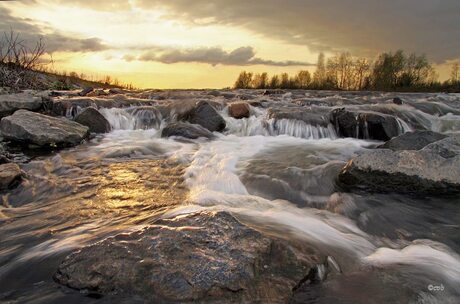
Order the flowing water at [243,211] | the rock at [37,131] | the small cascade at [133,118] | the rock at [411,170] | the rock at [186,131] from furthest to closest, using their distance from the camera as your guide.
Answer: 1. the small cascade at [133,118]
2. the rock at [186,131]
3. the rock at [37,131]
4. the rock at [411,170]
5. the flowing water at [243,211]

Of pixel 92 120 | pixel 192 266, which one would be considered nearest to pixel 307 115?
pixel 92 120

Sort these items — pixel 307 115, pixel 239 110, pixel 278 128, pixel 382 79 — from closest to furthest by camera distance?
pixel 278 128 < pixel 307 115 < pixel 239 110 < pixel 382 79

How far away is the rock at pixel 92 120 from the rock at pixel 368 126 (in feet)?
22.9

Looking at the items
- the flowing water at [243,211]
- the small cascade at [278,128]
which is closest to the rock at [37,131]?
the flowing water at [243,211]

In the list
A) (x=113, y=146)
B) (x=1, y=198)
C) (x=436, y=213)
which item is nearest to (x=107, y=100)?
(x=113, y=146)

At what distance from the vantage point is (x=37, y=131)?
330 inches

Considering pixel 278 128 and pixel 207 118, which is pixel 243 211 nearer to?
pixel 207 118

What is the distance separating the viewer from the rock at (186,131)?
33.2ft

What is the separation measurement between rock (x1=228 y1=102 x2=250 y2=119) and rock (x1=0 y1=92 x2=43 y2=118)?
20.7 feet

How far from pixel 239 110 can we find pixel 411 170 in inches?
305

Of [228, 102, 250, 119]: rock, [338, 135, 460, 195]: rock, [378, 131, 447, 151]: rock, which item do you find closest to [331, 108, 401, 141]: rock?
[378, 131, 447, 151]: rock

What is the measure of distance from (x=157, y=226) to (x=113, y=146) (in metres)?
6.09

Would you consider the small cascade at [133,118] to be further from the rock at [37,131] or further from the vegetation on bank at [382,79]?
the vegetation on bank at [382,79]

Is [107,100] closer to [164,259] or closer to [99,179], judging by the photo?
[99,179]
